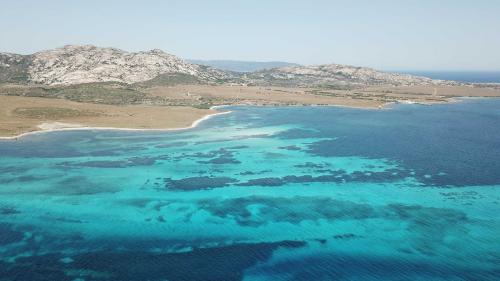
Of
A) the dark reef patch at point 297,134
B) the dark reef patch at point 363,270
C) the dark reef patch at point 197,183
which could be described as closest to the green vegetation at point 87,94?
the dark reef patch at point 297,134

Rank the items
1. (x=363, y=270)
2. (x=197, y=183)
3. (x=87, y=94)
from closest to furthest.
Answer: (x=363, y=270)
(x=197, y=183)
(x=87, y=94)

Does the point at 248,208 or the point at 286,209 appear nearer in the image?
the point at 286,209

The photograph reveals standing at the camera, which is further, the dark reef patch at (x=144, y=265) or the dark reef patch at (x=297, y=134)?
the dark reef patch at (x=297, y=134)

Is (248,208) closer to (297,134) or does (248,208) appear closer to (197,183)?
(197,183)

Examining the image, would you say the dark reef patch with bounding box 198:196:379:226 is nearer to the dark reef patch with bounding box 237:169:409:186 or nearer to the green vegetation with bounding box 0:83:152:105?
the dark reef patch with bounding box 237:169:409:186

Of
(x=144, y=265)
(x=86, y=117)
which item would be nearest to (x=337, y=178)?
(x=144, y=265)

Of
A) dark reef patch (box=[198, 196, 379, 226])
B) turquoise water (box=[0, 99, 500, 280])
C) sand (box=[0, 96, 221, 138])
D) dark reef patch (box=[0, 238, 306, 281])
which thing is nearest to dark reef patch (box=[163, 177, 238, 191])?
turquoise water (box=[0, 99, 500, 280])

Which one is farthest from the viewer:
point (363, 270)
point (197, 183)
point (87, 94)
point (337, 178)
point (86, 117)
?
point (87, 94)

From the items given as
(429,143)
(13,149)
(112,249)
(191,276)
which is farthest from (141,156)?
(429,143)

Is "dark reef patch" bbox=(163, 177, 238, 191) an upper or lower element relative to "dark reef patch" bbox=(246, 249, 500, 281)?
upper

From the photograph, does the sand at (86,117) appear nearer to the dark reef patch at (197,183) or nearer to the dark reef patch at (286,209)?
the dark reef patch at (197,183)
